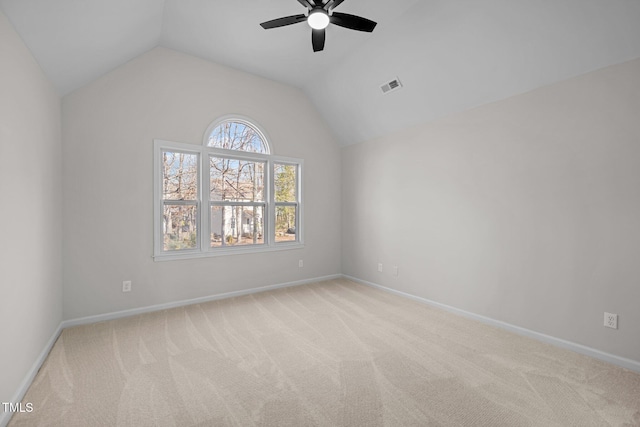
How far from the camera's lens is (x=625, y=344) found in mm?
2385

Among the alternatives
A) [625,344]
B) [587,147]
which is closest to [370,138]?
[587,147]

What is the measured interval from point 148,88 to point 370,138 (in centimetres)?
318

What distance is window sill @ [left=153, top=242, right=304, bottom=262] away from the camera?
3.70m

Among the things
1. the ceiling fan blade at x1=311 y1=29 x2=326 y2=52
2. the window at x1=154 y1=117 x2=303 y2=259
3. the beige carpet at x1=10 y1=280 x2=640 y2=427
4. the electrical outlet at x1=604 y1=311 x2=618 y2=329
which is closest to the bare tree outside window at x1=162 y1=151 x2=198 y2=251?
the window at x1=154 y1=117 x2=303 y2=259

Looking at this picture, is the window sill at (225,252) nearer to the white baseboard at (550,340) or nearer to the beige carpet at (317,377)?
the beige carpet at (317,377)

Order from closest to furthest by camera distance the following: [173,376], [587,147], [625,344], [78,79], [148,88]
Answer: [173,376] < [625,344] < [587,147] < [78,79] < [148,88]

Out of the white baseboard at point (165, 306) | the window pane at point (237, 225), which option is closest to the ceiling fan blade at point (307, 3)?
the window pane at point (237, 225)

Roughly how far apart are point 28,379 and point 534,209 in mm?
4495

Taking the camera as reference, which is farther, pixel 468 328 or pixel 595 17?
pixel 468 328

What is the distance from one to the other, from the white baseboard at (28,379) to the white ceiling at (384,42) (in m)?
2.40

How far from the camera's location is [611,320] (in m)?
2.46

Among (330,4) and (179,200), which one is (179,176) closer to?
(179,200)

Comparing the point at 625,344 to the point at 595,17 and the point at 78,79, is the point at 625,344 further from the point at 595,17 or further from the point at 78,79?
the point at 78,79

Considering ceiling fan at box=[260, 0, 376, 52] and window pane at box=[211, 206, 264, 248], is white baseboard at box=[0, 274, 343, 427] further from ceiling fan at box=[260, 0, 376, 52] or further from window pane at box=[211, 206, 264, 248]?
ceiling fan at box=[260, 0, 376, 52]
